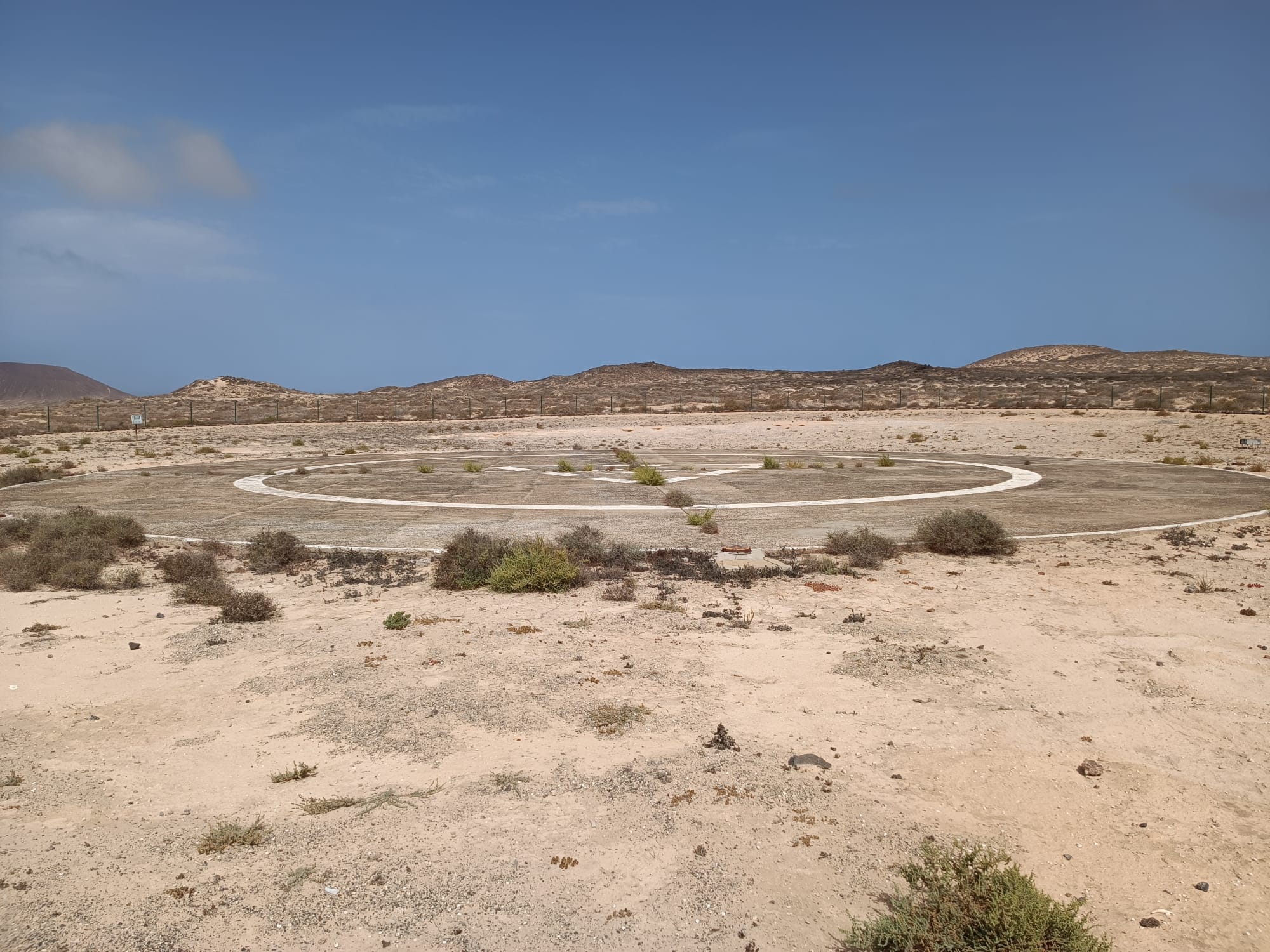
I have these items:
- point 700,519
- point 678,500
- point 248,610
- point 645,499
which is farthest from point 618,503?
point 248,610

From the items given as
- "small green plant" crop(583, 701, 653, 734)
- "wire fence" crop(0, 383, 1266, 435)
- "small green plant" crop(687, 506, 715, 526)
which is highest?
"wire fence" crop(0, 383, 1266, 435)

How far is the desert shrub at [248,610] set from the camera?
9273 mm

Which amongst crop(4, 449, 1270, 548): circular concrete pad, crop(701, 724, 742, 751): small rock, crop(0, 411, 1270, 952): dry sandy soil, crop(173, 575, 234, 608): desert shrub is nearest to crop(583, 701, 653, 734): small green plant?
crop(0, 411, 1270, 952): dry sandy soil

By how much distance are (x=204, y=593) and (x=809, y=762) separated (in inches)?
305

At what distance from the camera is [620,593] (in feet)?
33.4

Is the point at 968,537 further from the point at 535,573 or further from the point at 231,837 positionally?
the point at 231,837

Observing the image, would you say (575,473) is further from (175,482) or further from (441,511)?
(175,482)

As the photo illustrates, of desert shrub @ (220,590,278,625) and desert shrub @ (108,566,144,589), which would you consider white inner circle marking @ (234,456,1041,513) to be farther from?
desert shrub @ (220,590,278,625)

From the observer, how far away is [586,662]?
784cm

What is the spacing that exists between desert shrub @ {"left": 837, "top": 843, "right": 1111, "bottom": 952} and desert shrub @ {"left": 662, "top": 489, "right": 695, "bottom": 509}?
1321 centimetres

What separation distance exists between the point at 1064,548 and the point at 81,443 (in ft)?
128

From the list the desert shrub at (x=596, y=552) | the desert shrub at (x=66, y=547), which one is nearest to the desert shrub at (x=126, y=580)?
→ the desert shrub at (x=66, y=547)

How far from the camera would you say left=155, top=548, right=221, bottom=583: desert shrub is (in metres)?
11.0

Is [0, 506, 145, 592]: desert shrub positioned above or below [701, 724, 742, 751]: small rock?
above
